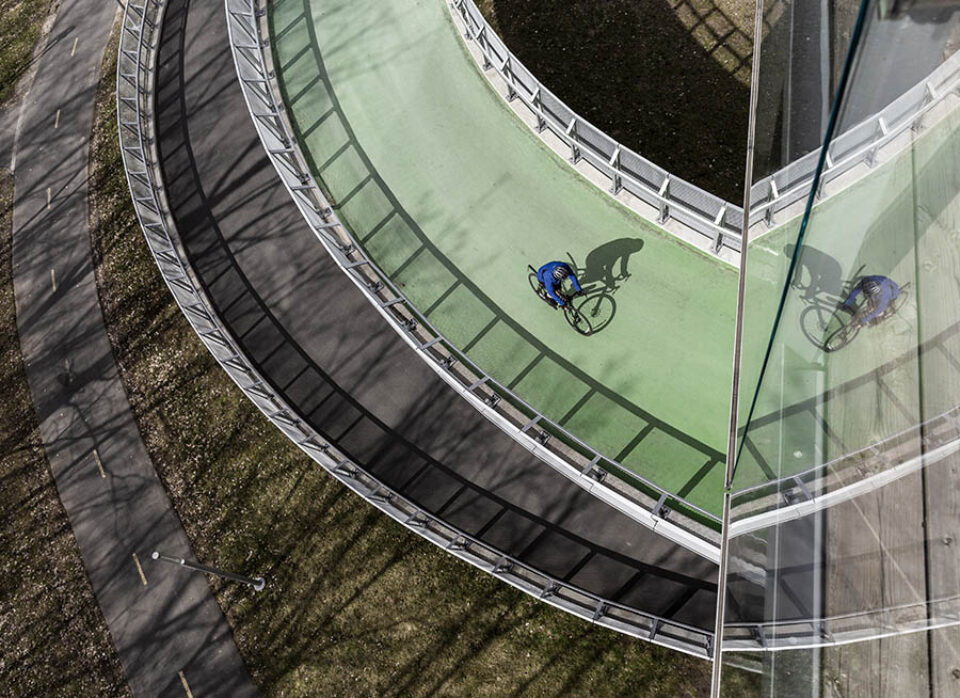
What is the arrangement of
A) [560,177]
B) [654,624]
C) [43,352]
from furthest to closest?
[43,352]
[654,624]
[560,177]

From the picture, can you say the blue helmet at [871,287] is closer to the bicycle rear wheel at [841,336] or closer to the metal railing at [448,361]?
the bicycle rear wheel at [841,336]

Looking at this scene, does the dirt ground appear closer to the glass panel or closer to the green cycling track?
the green cycling track

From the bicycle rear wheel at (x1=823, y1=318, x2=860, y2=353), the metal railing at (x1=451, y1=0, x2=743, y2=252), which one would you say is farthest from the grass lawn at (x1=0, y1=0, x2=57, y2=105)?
the bicycle rear wheel at (x1=823, y1=318, x2=860, y2=353)

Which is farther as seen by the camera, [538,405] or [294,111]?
[294,111]

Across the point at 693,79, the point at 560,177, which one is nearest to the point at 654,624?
the point at 560,177

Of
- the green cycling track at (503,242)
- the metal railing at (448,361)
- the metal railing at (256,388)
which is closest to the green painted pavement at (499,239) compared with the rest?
the green cycling track at (503,242)

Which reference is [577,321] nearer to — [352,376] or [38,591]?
[352,376]

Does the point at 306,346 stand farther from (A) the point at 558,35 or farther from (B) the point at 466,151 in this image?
(A) the point at 558,35
